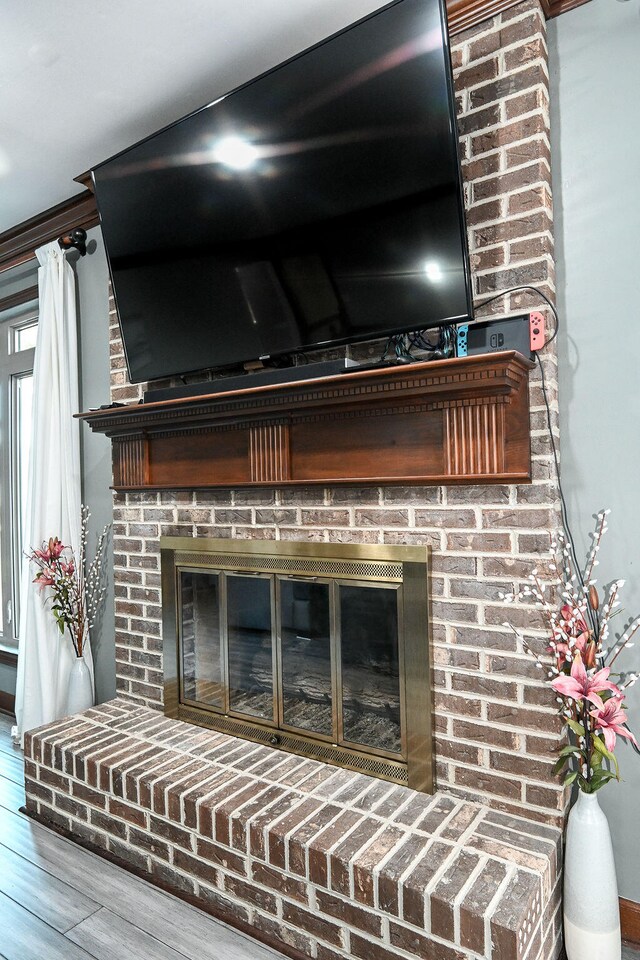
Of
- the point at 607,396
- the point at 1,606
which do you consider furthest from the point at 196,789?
the point at 1,606

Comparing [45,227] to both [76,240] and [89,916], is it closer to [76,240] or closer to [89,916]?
[76,240]

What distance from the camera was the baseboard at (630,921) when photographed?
5.13ft

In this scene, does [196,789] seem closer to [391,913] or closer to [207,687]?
[207,687]

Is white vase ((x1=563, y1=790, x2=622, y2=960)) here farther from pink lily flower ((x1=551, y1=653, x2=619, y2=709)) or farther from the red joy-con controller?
the red joy-con controller

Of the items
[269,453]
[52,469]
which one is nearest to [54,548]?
[52,469]

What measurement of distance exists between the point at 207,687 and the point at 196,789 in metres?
0.54

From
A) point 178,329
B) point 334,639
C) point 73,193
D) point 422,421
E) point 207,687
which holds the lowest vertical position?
point 207,687

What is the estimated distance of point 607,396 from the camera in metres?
1.59

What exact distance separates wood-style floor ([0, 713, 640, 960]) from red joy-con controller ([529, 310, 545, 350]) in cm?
157

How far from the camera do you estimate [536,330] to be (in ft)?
5.21

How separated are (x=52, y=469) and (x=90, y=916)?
5.92 feet

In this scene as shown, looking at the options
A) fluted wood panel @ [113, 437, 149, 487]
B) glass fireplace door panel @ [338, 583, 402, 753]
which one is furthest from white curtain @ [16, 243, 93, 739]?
glass fireplace door panel @ [338, 583, 402, 753]

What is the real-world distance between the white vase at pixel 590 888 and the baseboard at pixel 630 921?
0.16 m

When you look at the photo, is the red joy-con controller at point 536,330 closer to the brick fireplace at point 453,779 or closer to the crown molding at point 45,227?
the brick fireplace at point 453,779
